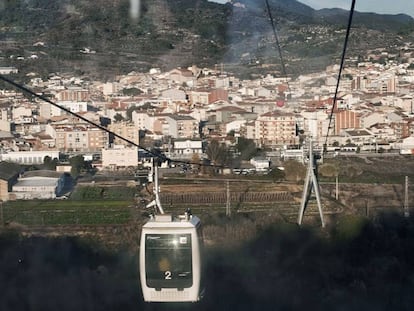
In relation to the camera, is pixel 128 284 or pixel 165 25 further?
pixel 165 25

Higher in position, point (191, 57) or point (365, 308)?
point (191, 57)

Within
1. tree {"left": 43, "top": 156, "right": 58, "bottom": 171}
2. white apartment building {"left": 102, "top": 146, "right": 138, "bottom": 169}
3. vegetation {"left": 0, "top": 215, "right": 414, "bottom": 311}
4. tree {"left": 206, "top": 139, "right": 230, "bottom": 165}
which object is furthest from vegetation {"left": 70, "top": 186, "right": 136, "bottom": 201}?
tree {"left": 206, "top": 139, "right": 230, "bottom": 165}

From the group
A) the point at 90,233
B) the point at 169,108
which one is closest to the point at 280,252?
the point at 90,233

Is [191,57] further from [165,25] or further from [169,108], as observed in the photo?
[169,108]

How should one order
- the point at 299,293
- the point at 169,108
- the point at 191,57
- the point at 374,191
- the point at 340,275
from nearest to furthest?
1. the point at 299,293
2. the point at 340,275
3. the point at 374,191
4. the point at 169,108
5. the point at 191,57

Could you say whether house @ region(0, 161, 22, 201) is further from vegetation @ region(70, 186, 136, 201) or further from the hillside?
the hillside

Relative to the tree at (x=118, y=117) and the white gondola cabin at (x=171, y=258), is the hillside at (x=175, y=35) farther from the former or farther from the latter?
the white gondola cabin at (x=171, y=258)

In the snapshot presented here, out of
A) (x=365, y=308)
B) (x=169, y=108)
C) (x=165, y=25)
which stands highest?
(x=165, y=25)
